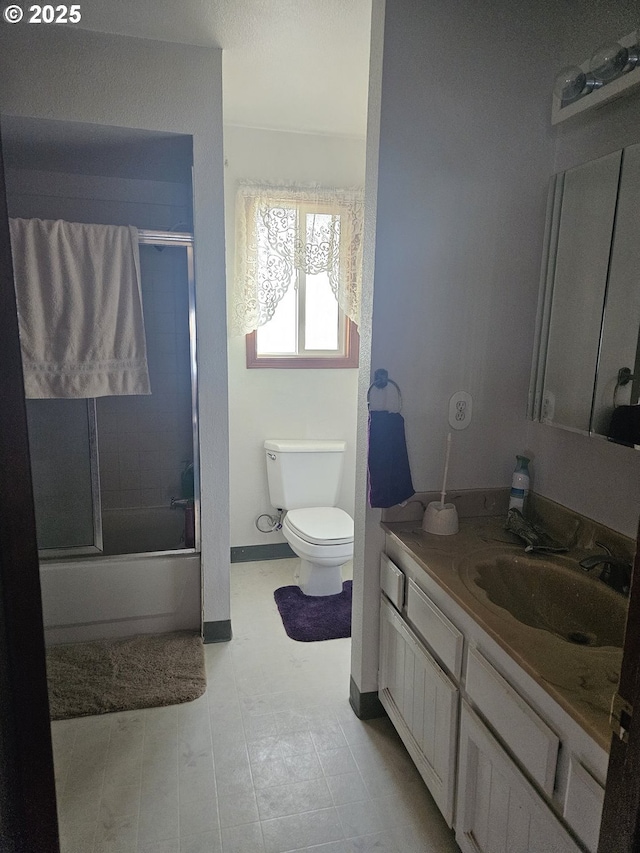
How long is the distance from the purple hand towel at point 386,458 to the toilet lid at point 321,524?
0.99 meters

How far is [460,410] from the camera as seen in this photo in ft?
6.29

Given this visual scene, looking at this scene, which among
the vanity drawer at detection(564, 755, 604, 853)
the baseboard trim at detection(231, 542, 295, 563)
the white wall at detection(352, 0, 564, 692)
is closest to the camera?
the vanity drawer at detection(564, 755, 604, 853)

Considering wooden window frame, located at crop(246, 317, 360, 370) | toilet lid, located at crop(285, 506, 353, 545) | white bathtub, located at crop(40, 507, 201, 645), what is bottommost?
white bathtub, located at crop(40, 507, 201, 645)

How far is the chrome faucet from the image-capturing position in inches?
55.4

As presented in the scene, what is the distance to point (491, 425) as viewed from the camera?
6.41 feet

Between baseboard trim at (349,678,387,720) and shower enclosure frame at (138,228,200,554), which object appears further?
shower enclosure frame at (138,228,200,554)

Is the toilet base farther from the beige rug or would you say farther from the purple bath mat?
the beige rug

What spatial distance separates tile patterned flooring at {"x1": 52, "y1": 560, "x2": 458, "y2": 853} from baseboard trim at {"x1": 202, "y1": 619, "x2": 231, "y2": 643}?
0.20 m

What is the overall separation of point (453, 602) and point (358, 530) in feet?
2.06

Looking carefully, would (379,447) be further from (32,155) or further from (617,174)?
(32,155)

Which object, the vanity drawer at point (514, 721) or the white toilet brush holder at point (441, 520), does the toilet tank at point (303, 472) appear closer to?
the white toilet brush holder at point (441, 520)

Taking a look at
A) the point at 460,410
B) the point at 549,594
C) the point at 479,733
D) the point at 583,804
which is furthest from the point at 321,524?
the point at 583,804

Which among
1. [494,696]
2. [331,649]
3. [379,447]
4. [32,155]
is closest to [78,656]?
[331,649]

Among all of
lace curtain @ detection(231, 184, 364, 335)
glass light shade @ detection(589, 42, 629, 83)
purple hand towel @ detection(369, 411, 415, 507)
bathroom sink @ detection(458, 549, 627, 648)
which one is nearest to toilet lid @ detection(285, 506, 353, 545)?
purple hand towel @ detection(369, 411, 415, 507)
